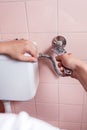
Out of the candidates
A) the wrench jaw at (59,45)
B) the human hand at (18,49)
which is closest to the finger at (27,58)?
the human hand at (18,49)

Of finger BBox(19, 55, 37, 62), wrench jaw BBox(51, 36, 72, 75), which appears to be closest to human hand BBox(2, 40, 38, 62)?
finger BBox(19, 55, 37, 62)

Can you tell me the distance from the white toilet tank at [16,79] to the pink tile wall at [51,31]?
0.12 meters

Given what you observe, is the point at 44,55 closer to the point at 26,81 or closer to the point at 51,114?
the point at 26,81

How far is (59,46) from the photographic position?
2.79ft

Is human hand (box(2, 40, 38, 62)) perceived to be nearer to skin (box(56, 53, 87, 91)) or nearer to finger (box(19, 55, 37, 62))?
finger (box(19, 55, 37, 62))

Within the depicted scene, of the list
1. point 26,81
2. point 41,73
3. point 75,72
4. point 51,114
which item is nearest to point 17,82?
point 26,81

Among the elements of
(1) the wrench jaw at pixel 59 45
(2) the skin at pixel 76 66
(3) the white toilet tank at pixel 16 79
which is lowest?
(3) the white toilet tank at pixel 16 79

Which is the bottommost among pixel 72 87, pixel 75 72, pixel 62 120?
pixel 62 120

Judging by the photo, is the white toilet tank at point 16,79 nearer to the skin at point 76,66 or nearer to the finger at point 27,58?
the finger at point 27,58

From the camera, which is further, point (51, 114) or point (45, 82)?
point (51, 114)

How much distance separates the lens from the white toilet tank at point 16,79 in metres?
0.83

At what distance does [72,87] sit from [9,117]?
0.38 m

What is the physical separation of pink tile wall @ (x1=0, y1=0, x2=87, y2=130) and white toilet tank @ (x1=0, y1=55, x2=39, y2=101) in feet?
0.41

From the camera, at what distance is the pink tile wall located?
2.75ft
